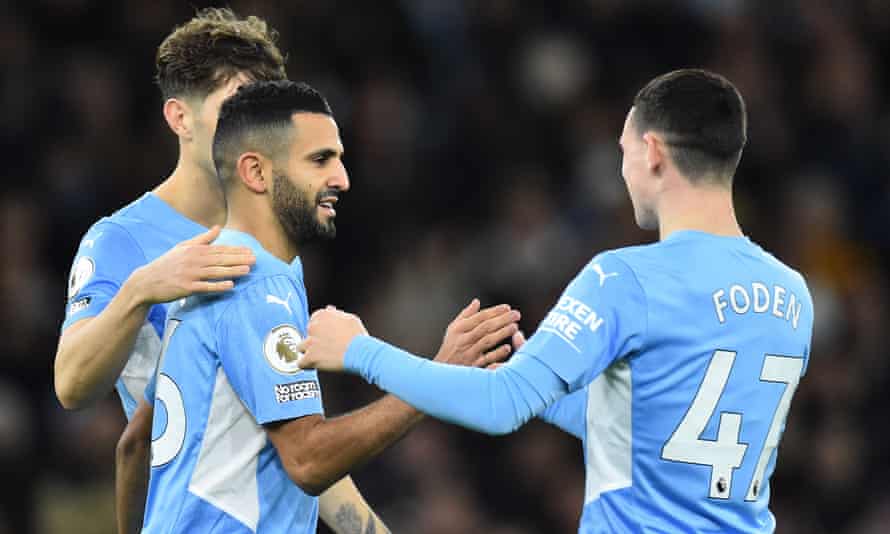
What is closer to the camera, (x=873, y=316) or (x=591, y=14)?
(x=873, y=316)

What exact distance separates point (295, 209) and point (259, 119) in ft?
0.89

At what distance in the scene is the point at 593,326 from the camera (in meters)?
3.61

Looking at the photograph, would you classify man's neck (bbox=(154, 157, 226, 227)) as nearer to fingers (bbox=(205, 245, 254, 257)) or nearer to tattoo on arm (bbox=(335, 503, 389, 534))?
fingers (bbox=(205, 245, 254, 257))

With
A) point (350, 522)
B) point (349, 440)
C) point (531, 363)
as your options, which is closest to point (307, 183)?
point (349, 440)

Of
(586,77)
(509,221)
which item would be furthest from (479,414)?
(586,77)

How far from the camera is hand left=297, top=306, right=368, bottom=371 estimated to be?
146 inches

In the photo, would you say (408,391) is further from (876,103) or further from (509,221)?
(876,103)

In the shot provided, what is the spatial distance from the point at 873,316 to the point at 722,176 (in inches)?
268

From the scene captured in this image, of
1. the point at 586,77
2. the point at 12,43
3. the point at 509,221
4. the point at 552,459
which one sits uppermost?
the point at 12,43

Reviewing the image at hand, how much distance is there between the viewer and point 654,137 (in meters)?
3.88

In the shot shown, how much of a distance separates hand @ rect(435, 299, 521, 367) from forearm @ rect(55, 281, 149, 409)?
2.83ft

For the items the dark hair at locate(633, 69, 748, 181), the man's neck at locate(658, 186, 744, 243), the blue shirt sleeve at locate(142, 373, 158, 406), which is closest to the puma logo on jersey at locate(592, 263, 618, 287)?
the man's neck at locate(658, 186, 744, 243)

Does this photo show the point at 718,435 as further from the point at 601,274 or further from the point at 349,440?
the point at 349,440

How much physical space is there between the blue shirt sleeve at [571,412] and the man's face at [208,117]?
137cm
